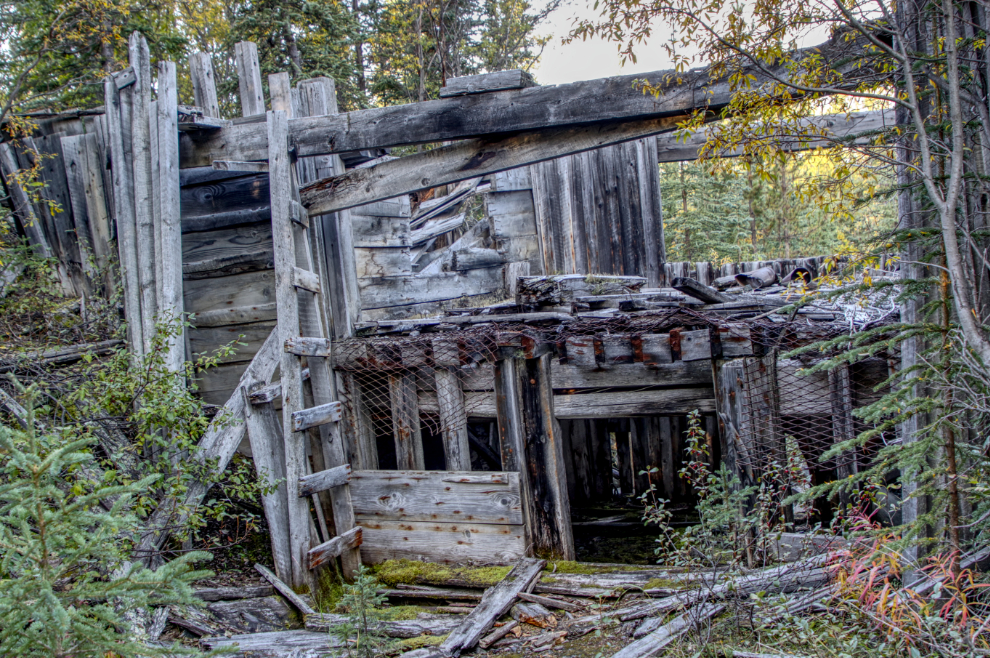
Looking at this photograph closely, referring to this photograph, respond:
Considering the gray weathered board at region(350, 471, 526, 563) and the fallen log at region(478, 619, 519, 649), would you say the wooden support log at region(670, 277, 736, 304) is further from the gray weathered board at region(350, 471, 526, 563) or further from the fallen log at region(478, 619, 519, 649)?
the fallen log at region(478, 619, 519, 649)

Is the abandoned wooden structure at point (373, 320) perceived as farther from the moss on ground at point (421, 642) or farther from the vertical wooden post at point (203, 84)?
the moss on ground at point (421, 642)

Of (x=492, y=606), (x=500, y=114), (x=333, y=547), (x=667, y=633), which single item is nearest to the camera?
(x=667, y=633)

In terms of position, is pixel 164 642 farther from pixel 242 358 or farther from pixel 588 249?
pixel 588 249

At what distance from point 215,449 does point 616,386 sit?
3385mm

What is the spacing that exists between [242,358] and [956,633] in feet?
18.4

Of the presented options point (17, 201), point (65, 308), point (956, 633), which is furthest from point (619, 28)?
point (17, 201)

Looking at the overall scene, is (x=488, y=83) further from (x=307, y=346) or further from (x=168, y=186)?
(x=168, y=186)

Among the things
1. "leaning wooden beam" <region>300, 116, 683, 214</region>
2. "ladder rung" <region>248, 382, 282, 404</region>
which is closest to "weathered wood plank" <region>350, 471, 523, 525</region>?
"ladder rung" <region>248, 382, 282, 404</region>

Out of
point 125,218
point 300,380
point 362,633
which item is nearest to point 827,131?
point 300,380

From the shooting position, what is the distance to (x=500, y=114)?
4.62m

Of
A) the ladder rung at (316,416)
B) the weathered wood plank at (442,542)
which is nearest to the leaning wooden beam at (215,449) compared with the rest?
the ladder rung at (316,416)

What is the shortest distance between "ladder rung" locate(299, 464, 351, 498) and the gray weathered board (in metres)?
0.25

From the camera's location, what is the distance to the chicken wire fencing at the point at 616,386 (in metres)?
4.69

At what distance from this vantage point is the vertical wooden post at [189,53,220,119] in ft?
18.5
